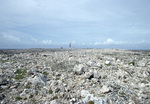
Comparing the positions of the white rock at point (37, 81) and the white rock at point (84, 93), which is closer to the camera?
the white rock at point (84, 93)

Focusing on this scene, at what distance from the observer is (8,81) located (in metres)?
10.8

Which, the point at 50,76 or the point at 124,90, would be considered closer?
the point at 124,90

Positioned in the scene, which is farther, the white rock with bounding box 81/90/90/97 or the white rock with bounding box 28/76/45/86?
the white rock with bounding box 28/76/45/86

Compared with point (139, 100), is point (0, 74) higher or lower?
higher

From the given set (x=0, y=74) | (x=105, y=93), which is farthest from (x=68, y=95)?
(x=0, y=74)

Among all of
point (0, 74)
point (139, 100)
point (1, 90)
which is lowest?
point (139, 100)

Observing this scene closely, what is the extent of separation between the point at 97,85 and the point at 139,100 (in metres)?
3.53

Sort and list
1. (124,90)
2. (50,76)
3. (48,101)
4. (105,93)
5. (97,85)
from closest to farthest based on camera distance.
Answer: (48,101), (105,93), (124,90), (97,85), (50,76)

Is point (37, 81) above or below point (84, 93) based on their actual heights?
above

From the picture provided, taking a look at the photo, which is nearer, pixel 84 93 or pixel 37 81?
pixel 84 93

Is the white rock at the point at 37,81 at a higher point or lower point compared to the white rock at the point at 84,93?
higher

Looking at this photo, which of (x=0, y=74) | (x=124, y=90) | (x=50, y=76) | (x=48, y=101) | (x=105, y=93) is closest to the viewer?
(x=48, y=101)

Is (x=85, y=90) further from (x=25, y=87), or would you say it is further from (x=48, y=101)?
(x=25, y=87)

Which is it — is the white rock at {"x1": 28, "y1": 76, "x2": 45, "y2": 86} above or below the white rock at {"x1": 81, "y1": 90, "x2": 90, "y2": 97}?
above
